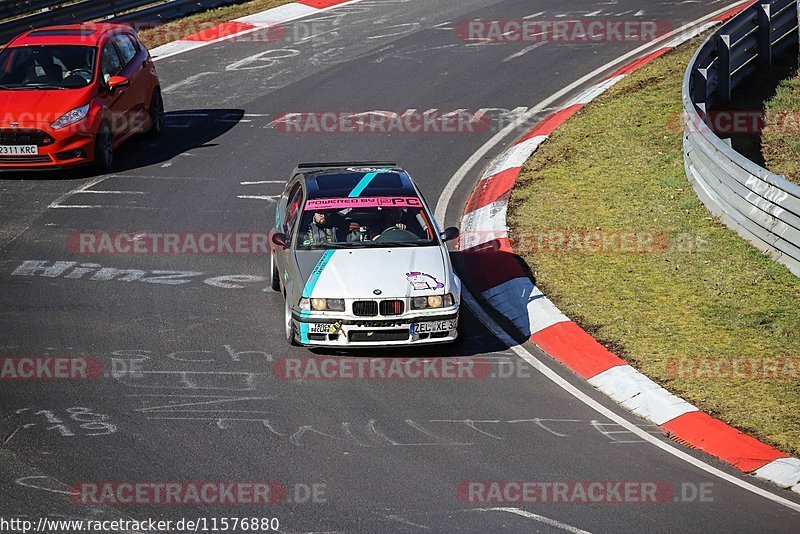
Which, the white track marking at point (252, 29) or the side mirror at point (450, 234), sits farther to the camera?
the white track marking at point (252, 29)

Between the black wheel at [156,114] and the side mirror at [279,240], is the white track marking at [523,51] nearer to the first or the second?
the black wheel at [156,114]

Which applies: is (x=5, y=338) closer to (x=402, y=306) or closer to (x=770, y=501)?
(x=402, y=306)

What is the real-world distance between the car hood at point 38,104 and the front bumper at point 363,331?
702cm

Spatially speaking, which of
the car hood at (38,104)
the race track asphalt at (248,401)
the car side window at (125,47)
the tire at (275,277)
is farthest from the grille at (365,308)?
the car side window at (125,47)

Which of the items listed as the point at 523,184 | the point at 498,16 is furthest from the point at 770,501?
the point at 498,16

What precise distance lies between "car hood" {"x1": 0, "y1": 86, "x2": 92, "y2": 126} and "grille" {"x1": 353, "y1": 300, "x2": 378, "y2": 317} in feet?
23.9

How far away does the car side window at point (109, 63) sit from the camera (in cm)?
1709

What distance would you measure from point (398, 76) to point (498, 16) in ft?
16.2

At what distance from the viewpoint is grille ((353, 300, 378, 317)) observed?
1073cm

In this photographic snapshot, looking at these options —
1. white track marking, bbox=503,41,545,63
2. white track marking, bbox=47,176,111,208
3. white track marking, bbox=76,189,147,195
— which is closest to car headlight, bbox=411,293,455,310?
white track marking, bbox=76,189,147,195

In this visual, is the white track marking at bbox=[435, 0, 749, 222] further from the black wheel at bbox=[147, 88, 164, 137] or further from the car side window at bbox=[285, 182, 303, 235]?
the black wheel at bbox=[147, 88, 164, 137]

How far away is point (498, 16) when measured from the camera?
83.2 ft

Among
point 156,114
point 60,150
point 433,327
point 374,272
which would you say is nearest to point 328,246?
point 374,272

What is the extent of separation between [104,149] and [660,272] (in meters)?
8.49
